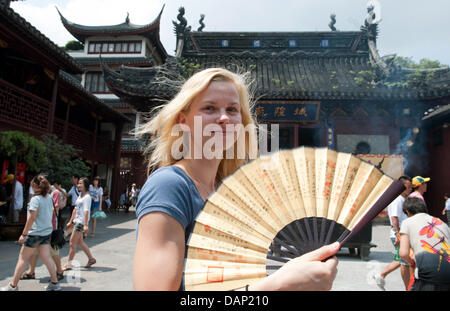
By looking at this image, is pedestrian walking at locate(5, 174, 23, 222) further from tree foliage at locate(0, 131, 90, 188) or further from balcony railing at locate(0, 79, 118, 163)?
balcony railing at locate(0, 79, 118, 163)

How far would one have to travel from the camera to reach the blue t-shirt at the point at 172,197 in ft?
2.64

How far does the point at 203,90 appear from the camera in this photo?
1061 mm

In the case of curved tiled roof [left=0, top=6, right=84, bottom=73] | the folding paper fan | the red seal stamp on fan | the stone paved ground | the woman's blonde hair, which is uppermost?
curved tiled roof [left=0, top=6, right=84, bottom=73]

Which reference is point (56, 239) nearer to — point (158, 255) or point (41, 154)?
point (158, 255)

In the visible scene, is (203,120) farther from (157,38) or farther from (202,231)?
(157,38)

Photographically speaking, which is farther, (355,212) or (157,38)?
(157,38)

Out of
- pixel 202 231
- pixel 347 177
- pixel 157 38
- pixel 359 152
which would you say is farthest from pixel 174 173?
pixel 157 38

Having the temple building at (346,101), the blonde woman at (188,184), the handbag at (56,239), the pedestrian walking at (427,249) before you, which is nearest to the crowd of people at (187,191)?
the blonde woman at (188,184)

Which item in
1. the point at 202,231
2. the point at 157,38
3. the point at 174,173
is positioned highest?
the point at 157,38

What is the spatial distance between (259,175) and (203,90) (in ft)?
1.25

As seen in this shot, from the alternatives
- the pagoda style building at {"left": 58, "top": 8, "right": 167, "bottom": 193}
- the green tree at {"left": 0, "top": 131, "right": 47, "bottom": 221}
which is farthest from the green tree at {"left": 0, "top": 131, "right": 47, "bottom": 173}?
the pagoda style building at {"left": 58, "top": 8, "right": 167, "bottom": 193}

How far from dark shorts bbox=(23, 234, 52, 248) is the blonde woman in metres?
3.55

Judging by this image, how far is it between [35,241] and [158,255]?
3.95 metres

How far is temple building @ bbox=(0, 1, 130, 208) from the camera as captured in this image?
7.50m
